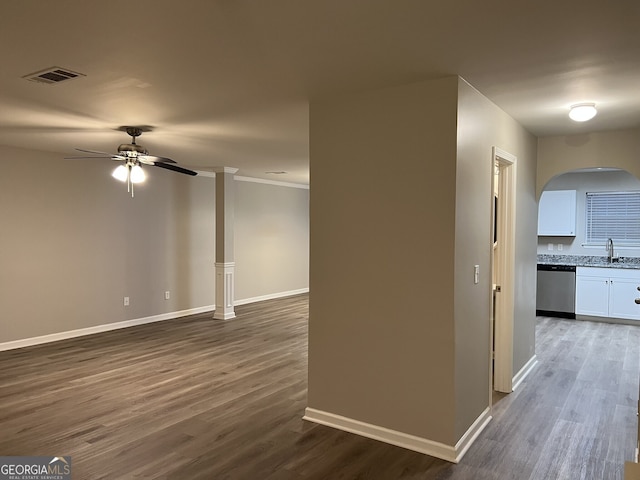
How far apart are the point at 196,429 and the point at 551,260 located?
666cm

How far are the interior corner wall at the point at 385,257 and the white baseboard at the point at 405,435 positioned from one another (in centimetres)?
4

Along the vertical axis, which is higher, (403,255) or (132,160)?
(132,160)

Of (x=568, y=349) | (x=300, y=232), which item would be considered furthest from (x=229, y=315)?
(x=568, y=349)

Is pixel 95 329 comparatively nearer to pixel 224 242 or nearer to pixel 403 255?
pixel 224 242

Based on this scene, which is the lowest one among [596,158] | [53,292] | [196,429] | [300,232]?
[196,429]

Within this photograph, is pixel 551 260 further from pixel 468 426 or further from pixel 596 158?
pixel 468 426

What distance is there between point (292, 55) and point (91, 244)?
5028mm

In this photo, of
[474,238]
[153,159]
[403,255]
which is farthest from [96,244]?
[474,238]

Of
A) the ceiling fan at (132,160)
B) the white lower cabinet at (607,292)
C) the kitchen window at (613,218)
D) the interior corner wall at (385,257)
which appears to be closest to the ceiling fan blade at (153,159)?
the ceiling fan at (132,160)

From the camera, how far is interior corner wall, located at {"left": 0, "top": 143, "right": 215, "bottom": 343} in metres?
5.65

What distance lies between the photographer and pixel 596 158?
455 centimetres

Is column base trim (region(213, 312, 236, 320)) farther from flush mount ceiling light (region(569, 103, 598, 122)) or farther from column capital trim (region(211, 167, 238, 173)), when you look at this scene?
flush mount ceiling light (region(569, 103, 598, 122))

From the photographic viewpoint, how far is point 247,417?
3.67 meters

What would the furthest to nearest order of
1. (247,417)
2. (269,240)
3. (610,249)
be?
(269,240)
(610,249)
(247,417)
